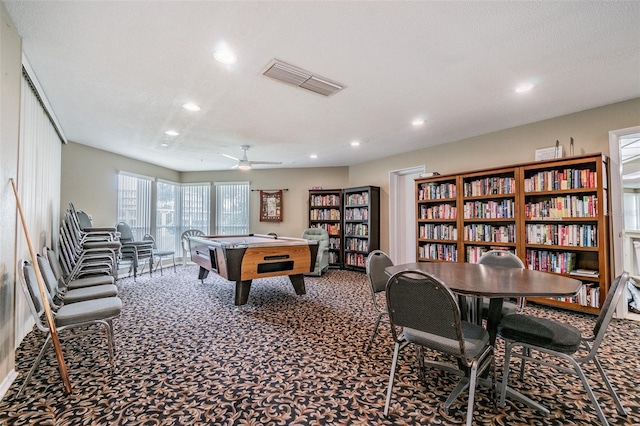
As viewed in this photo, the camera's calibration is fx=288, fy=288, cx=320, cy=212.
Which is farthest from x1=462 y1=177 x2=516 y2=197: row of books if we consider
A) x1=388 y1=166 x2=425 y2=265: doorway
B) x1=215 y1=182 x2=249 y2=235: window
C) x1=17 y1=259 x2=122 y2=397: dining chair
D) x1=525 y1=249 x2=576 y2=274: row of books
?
x1=215 y1=182 x2=249 y2=235: window

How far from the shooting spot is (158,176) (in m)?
7.01

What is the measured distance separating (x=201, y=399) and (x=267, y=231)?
577 cm

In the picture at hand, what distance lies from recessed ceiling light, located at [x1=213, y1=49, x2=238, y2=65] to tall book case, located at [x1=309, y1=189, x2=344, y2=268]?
459 cm

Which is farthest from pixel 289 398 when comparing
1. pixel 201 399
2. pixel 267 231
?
pixel 267 231

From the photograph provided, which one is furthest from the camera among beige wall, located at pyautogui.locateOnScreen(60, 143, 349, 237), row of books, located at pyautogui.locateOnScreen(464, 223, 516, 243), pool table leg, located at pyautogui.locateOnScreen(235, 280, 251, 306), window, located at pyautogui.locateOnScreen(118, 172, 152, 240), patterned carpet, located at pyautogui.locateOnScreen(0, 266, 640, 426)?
window, located at pyautogui.locateOnScreen(118, 172, 152, 240)

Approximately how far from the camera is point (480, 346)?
5.40 ft

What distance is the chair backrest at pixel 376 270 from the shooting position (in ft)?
→ 8.63

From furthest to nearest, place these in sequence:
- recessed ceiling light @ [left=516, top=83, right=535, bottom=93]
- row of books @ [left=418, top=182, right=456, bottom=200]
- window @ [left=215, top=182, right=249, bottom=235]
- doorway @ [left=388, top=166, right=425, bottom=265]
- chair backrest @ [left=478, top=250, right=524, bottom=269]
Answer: window @ [left=215, top=182, right=249, bottom=235] < doorway @ [left=388, top=166, right=425, bottom=265] < row of books @ [left=418, top=182, right=456, bottom=200] < recessed ceiling light @ [left=516, top=83, right=535, bottom=93] < chair backrest @ [left=478, top=250, right=524, bottom=269]

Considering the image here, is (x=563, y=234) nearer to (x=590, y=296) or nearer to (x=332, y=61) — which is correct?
(x=590, y=296)

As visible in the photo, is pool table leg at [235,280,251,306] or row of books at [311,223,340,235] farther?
row of books at [311,223,340,235]

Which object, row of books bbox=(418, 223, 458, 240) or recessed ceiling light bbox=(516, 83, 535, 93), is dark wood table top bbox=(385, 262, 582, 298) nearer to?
recessed ceiling light bbox=(516, 83, 535, 93)

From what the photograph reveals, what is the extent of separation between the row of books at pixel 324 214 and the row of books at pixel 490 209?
9.92ft

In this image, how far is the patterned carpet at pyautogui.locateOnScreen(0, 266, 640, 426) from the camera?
5.63 feet

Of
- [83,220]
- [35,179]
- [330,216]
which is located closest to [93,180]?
[83,220]
